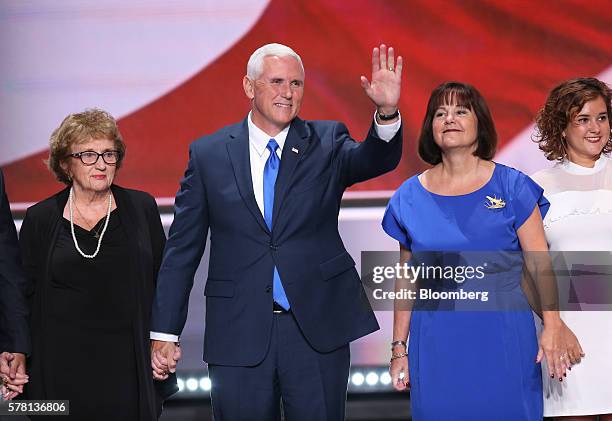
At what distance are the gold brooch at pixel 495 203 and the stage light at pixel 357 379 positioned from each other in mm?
1823

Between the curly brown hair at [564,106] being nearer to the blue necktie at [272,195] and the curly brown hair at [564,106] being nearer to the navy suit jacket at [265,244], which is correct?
the navy suit jacket at [265,244]

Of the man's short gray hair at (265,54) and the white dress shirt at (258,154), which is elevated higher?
the man's short gray hair at (265,54)

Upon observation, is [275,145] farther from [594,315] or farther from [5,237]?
[594,315]

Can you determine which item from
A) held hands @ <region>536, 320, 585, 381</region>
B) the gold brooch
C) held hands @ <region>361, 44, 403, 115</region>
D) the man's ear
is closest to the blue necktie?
the man's ear

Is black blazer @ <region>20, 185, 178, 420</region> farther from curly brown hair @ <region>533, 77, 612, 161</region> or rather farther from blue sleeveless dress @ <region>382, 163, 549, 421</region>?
curly brown hair @ <region>533, 77, 612, 161</region>

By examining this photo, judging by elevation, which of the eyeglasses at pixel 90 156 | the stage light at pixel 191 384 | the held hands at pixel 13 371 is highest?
the eyeglasses at pixel 90 156

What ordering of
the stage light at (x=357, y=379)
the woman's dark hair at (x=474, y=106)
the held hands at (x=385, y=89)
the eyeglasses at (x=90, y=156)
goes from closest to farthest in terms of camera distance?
1. the held hands at (x=385, y=89)
2. the woman's dark hair at (x=474, y=106)
3. the eyeglasses at (x=90, y=156)
4. the stage light at (x=357, y=379)

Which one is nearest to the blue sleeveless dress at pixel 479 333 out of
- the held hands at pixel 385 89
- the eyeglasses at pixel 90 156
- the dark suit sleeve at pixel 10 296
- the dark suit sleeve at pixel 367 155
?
the dark suit sleeve at pixel 367 155

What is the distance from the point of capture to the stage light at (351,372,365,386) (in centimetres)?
456

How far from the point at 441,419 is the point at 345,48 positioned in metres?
2.09

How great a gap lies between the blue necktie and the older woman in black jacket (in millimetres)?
523

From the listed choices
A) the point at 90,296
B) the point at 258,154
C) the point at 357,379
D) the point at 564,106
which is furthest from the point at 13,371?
the point at 564,106

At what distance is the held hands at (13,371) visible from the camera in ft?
10.3

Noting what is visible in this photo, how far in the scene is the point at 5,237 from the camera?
10.2 feet
